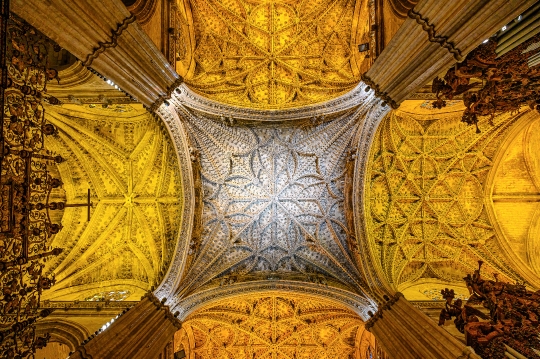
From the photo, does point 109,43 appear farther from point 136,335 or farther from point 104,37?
point 136,335

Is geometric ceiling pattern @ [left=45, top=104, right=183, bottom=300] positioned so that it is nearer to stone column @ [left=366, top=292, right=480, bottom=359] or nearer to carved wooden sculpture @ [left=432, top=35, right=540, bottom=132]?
stone column @ [left=366, top=292, right=480, bottom=359]

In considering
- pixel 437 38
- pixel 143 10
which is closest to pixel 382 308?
pixel 437 38

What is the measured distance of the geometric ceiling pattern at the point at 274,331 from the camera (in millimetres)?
11938

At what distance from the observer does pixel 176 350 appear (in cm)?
1139

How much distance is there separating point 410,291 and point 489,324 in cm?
492

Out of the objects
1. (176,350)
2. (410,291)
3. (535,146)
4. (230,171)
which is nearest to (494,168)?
(535,146)

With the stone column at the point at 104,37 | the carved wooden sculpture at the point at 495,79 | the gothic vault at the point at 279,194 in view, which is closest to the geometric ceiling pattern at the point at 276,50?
the gothic vault at the point at 279,194

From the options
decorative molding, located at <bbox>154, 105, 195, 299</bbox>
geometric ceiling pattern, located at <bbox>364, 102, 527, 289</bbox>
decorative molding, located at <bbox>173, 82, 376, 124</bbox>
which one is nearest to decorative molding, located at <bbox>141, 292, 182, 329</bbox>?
decorative molding, located at <bbox>154, 105, 195, 299</bbox>

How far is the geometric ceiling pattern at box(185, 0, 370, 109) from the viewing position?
34.4 ft

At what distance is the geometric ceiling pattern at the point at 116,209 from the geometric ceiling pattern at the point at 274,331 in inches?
113

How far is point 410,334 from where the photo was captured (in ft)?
23.3

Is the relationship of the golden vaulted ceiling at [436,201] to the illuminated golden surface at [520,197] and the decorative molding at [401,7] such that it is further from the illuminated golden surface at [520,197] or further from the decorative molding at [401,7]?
the decorative molding at [401,7]

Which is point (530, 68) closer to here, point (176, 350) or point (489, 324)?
point (489, 324)

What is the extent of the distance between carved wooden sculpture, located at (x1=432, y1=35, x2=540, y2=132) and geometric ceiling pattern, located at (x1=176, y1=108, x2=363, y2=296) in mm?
5158
